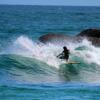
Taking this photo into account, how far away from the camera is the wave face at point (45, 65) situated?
2692cm

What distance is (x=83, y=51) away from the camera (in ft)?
117

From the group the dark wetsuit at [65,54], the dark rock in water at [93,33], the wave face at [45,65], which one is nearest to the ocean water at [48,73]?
the wave face at [45,65]

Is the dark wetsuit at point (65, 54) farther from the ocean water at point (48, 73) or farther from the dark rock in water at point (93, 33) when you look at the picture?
the dark rock in water at point (93, 33)

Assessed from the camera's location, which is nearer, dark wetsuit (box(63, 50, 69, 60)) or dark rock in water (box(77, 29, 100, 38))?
dark wetsuit (box(63, 50, 69, 60))

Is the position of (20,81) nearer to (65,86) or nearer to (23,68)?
(65,86)

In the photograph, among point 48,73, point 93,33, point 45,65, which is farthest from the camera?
point 93,33

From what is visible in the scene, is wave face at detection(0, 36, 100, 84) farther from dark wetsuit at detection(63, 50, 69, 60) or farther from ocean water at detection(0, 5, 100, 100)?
dark wetsuit at detection(63, 50, 69, 60)

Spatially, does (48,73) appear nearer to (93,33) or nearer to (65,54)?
(65,54)

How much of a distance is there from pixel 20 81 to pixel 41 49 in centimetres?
997

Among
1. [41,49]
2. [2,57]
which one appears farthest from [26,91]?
[41,49]

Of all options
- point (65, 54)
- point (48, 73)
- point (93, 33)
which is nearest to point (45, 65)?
point (65, 54)

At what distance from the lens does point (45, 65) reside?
3055 cm

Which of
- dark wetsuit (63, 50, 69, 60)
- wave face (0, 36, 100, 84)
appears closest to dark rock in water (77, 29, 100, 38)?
wave face (0, 36, 100, 84)

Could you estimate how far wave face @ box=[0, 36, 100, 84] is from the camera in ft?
88.3
